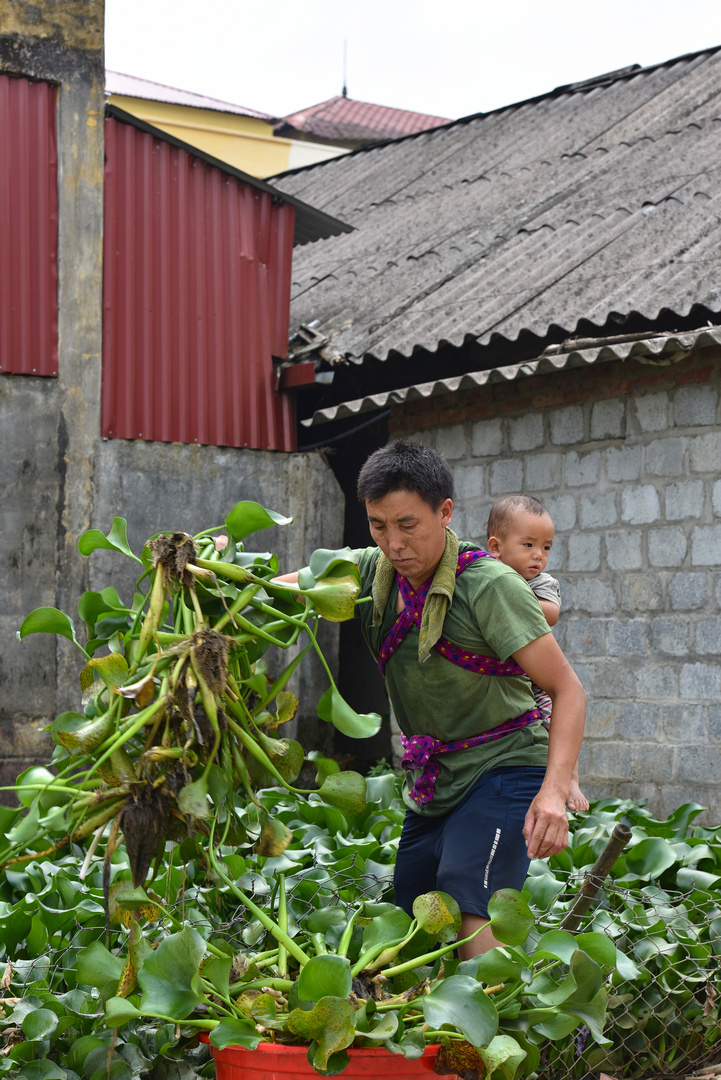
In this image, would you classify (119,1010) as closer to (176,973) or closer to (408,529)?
(176,973)

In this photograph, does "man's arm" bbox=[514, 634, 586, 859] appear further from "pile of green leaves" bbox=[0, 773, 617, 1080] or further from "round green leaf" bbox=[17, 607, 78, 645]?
"round green leaf" bbox=[17, 607, 78, 645]

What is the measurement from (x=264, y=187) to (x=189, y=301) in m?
0.90

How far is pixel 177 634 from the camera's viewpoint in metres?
2.04

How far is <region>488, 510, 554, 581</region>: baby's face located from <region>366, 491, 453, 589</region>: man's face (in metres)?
0.95

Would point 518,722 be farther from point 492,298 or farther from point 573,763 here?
point 492,298

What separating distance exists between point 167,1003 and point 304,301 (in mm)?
6211

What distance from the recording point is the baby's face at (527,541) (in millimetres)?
3352

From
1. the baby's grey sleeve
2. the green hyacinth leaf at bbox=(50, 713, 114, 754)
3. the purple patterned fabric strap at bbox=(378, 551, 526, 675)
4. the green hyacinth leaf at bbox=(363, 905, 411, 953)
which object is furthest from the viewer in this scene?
the baby's grey sleeve

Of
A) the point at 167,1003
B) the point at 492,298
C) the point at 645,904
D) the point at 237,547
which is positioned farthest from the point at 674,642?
the point at 167,1003

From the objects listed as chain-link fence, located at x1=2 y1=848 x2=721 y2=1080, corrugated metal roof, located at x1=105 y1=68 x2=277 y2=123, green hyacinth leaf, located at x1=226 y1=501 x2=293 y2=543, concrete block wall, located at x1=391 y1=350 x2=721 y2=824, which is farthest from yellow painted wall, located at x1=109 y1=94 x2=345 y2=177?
green hyacinth leaf, located at x1=226 y1=501 x2=293 y2=543

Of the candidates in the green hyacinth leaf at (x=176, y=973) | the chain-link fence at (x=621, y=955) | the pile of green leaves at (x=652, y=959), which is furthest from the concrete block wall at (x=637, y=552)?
the green hyacinth leaf at (x=176, y=973)

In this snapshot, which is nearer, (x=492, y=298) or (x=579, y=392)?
(x=579, y=392)

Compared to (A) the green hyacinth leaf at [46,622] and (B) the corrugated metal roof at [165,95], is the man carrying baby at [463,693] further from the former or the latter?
(B) the corrugated metal roof at [165,95]

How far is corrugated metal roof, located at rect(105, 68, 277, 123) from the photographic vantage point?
15602 mm
